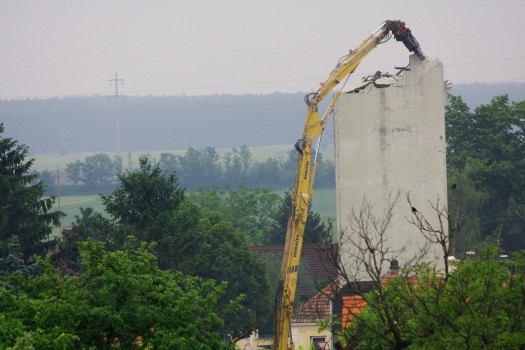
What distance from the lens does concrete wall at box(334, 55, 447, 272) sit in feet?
124

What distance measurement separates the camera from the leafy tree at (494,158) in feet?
210

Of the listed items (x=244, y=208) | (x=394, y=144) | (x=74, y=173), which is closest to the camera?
(x=394, y=144)

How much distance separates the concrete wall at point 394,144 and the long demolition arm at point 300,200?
619 centimetres

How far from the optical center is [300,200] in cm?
2916

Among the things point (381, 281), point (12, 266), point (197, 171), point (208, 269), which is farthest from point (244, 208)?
point (197, 171)

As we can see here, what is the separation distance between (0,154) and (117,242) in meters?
6.68

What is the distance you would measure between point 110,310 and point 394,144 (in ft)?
73.6

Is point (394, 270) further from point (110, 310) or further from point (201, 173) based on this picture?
point (201, 173)

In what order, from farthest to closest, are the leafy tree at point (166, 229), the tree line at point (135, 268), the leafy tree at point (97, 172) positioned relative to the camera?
the leafy tree at point (97, 172), the leafy tree at point (166, 229), the tree line at point (135, 268)

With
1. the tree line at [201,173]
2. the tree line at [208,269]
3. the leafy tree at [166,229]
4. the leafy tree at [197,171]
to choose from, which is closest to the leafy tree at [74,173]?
the tree line at [201,173]

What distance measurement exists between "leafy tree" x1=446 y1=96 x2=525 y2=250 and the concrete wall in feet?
84.1

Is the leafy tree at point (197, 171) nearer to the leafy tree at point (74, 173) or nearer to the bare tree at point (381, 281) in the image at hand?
the leafy tree at point (74, 173)

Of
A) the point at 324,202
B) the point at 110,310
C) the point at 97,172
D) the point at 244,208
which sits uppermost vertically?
the point at 97,172

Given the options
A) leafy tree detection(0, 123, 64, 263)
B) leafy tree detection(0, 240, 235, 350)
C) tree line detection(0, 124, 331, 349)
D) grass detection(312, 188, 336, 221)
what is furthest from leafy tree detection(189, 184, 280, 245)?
leafy tree detection(0, 240, 235, 350)
